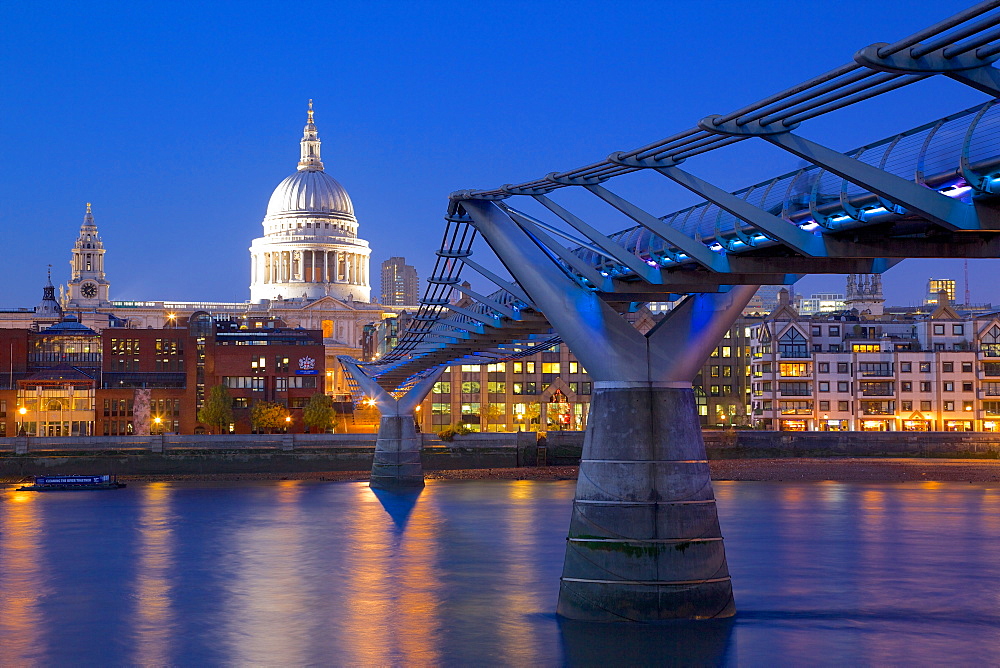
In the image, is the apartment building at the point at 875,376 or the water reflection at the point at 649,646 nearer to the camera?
the water reflection at the point at 649,646

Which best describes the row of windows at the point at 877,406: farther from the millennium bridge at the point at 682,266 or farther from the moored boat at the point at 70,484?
the millennium bridge at the point at 682,266

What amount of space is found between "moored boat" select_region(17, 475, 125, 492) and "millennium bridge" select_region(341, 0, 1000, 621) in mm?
52143

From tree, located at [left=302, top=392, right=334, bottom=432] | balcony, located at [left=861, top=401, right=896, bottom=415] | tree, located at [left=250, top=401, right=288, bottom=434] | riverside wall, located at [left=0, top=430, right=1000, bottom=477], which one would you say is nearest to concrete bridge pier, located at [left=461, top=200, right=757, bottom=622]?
riverside wall, located at [left=0, top=430, right=1000, bottom=477]

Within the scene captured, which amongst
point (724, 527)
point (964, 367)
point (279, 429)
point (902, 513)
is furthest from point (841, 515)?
point (279, 429)

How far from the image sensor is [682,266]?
24844 millimetres

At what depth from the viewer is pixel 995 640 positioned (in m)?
27.6

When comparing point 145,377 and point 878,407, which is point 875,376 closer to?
point 878,407

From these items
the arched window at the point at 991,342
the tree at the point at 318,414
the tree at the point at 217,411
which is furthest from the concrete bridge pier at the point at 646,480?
the tree at the point at 318,414

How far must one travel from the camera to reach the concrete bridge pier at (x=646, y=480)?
81.0 ft

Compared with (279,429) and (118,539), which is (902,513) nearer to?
(118,539)

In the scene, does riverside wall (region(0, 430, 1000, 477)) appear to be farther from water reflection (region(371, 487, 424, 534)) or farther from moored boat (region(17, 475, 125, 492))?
water reflection (region(371, 487, 424, 534))

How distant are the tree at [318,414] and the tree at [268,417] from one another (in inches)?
80.6

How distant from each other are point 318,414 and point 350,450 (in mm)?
21222

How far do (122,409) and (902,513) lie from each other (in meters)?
71.0
